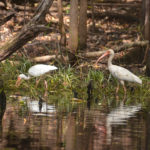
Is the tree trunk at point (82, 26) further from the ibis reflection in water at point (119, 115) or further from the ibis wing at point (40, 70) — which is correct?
the ibis reflection in water at point (119, 115)

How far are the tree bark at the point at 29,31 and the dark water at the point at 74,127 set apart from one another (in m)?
1.32

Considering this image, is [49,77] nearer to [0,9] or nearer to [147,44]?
[147,44]

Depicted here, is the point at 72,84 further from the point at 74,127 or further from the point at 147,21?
the point at 147,21

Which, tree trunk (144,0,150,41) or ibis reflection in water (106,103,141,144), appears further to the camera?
tree trunk (144,0,150,41)

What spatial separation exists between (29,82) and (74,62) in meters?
2.82

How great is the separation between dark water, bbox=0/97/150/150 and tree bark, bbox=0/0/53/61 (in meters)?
1.32

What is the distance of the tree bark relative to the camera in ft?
36.7

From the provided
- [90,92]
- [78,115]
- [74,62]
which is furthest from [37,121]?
[74,62]

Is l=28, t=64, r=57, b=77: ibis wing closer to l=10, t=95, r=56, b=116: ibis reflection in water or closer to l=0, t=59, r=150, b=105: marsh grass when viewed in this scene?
l=0, t=59, r=150, b=105: marsh grass

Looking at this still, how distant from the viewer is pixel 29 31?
1123 cm

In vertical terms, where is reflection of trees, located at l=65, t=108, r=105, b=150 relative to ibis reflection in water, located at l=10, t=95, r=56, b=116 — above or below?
below

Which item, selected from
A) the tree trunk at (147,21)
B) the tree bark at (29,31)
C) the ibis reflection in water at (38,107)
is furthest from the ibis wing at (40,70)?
the tree trunk at (147,21)

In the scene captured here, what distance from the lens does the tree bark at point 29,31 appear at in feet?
36.7

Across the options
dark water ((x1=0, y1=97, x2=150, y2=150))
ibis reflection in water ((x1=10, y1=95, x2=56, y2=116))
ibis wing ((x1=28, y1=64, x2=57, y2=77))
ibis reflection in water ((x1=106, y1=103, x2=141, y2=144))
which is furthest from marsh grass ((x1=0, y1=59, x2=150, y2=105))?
dark water ((x1=0, y1=97, x2=150, y2=150))
